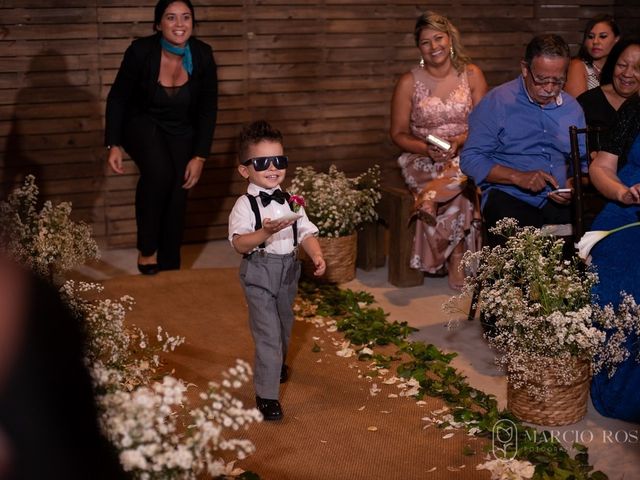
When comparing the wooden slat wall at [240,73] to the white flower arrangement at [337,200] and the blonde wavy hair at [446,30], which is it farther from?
the blonde wavy hair at [446,30]

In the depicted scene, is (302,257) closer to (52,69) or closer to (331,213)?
(331,213)

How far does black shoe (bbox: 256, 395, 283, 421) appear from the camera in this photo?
4250 mm

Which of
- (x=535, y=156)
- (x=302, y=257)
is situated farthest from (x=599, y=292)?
(x=302, y=257)

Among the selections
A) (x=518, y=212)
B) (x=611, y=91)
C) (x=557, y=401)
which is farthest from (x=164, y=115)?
(x=557, y=401)

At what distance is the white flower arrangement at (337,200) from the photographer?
6.21 meters

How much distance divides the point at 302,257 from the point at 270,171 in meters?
2.38

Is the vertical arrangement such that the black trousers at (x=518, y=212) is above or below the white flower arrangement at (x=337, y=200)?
above

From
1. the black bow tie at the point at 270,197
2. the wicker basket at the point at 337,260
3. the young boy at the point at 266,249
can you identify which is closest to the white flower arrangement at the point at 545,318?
the young boy at the point at 266,249

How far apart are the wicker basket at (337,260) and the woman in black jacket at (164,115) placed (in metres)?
0.85

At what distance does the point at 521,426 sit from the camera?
13.4ft

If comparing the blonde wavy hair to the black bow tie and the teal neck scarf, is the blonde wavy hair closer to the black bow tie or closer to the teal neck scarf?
the teal neck scarf

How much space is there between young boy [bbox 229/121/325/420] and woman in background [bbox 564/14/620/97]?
9.40ft

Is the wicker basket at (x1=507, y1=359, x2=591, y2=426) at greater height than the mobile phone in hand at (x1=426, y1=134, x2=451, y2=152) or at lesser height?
lesser

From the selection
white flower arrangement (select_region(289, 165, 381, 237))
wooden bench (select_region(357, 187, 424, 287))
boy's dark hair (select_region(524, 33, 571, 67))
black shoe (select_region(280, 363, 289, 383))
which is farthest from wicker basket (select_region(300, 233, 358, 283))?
boy's dark hair (select_region(524, 33, 571, 67))
